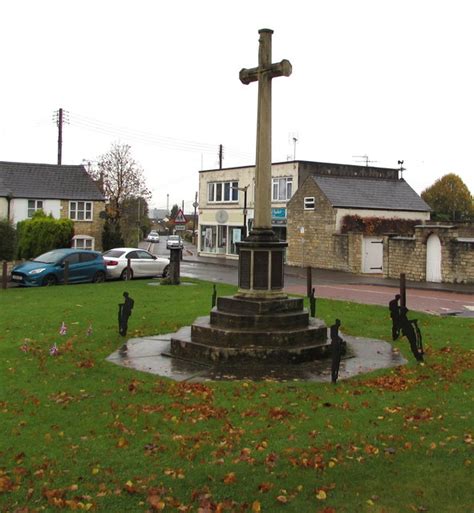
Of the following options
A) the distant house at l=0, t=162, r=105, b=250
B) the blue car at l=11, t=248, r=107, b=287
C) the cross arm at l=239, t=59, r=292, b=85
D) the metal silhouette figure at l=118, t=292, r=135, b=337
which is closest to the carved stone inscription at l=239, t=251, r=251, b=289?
the metal silhouette figure at l=118, t=292, r=135, b=337

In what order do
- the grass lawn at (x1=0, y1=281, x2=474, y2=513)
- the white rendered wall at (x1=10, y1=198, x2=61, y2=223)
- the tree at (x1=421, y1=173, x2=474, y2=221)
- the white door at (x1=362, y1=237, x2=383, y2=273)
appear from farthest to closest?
the tree at (x1=421, y1=173, x2=474, y2=221), the white rendered wall at (x1=10, y1=198, x2=61, y2=223), the white door at (x1=362, y1=237, x2=383, y2=273), the grass lawn at (x1=0, y1=281, x2=474, y2=513)

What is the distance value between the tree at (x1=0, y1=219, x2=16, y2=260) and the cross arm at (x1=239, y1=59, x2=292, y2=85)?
21.6 metres

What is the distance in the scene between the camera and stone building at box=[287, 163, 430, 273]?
30672 millimetres

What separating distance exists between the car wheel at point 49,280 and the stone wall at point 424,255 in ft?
50.3

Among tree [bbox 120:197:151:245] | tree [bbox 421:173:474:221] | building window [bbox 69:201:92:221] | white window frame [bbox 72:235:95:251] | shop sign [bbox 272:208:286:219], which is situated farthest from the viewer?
tree [bbox 421:173:474:221]

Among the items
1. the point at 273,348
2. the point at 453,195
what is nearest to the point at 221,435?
the point at 273,348

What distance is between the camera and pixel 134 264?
24.6 meters

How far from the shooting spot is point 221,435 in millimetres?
5613

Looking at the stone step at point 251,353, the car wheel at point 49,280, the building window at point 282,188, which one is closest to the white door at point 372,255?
the building window at point 282,188

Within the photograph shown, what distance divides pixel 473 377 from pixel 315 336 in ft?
7.84

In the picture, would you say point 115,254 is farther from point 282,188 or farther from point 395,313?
point 395,313

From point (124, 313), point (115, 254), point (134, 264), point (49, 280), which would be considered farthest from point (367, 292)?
point (124, 313)

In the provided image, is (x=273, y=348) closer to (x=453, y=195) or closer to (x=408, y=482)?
(x=408, y=482)

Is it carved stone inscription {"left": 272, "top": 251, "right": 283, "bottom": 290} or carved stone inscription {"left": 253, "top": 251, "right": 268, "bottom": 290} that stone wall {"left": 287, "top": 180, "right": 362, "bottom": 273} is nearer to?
carved stone inscription {"left": 272, "top": 251, "right": 283, "bottom": 290}
